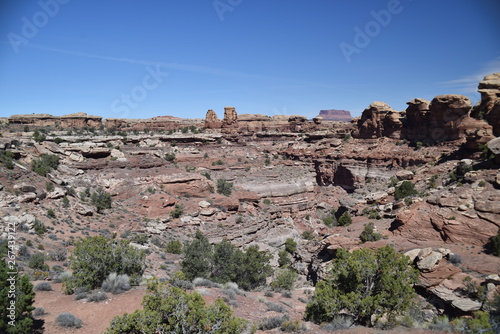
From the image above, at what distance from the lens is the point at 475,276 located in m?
15.0

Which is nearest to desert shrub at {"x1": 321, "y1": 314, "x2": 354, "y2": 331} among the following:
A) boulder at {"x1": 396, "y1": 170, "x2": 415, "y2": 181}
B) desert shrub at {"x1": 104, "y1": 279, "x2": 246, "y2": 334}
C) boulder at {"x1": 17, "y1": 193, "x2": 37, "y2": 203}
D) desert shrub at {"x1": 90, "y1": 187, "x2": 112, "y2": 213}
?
desert shrub at {"x1": 104, "y1": 279, "x2": 246, "y2": 334}

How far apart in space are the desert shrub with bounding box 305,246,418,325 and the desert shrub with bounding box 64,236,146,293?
25.8 ft

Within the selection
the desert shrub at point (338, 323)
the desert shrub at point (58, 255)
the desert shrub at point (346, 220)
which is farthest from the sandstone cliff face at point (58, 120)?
the desert shrub at point (338, 323)

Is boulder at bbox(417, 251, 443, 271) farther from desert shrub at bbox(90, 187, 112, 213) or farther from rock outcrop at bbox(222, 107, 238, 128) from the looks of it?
rock outcrop at bbox(222, 107, 238, 128)

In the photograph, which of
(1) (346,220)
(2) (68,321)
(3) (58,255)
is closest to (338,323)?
(2) (68,321)

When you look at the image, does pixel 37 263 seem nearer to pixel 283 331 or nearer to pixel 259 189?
pixel 283 331

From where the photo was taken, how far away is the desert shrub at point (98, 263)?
11516 millimetres

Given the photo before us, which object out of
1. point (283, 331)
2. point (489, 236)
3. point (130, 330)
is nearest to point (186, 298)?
point (130, 330)

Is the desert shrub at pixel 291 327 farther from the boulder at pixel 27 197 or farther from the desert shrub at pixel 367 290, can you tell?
the boulder at pixel 27 197

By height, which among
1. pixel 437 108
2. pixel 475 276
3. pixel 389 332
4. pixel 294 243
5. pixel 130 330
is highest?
pixel 437 108

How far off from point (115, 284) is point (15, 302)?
12.9 feet

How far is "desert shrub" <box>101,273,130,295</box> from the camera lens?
11.2 meters

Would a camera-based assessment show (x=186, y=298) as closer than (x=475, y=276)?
Yes

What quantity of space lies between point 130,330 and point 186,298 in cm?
157
